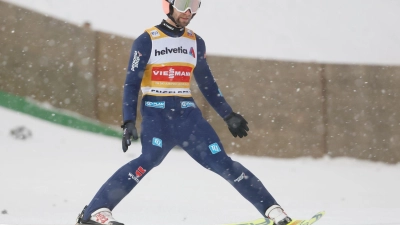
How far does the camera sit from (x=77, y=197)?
23.6 feet

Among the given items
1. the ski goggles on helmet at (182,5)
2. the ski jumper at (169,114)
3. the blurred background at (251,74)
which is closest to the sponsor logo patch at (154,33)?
the ski jumper at (169,114)

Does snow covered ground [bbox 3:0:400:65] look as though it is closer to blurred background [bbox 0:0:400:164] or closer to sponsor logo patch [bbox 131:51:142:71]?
blurred background [bbox 0:0:400:164]

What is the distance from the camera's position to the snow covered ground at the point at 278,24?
10.1m

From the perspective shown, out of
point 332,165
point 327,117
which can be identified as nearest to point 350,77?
point 327,117

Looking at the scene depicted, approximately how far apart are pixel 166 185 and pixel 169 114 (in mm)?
3945

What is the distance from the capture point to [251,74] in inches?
370

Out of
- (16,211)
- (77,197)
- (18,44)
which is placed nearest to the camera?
(16,211)

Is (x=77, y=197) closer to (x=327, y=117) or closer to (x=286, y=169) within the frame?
(x=286, y=169)

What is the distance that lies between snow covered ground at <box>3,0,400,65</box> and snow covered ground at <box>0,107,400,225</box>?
1.85 meters

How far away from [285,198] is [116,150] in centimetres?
306

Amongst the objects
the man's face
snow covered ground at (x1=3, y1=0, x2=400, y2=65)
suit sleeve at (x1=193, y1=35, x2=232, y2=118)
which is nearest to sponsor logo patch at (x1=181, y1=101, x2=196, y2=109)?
suit sleeve at (x1=193, y1=35, x2=232, y2=118)

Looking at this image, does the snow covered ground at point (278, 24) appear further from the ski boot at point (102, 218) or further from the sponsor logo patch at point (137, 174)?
the ski boot at point (102, 218)

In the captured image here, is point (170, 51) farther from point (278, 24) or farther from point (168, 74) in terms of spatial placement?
point (278, 24)

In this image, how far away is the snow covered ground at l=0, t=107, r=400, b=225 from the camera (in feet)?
18.9
